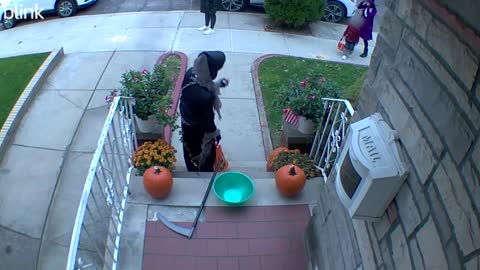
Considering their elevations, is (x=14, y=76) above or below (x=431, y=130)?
below

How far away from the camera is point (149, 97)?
5.14m

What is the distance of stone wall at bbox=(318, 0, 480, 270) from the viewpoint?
1.49m

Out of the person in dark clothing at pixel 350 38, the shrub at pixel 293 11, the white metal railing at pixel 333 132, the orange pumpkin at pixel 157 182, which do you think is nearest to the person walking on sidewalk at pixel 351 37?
the person in dark clothing at pixel 350 38

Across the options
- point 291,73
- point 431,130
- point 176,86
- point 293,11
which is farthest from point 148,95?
point 293,11

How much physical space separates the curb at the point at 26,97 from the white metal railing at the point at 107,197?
2.09m

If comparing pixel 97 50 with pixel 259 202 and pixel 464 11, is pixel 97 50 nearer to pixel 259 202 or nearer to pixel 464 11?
pixel 259 202

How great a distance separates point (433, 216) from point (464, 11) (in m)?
0.82

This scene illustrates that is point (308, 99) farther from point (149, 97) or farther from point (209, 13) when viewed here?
point (209, 13)

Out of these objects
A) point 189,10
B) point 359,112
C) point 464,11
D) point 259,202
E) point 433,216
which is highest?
point 464,11

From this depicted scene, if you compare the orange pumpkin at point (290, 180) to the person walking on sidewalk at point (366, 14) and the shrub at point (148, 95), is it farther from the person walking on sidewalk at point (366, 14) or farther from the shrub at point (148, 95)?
the person walking on sidewalk at point (366, 14)

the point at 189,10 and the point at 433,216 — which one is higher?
the point at 433,216

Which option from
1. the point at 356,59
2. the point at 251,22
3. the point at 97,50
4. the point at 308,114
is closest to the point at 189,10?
the point at 251,22

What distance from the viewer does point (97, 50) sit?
28.0ft

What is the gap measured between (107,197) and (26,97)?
437 cm
